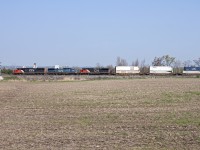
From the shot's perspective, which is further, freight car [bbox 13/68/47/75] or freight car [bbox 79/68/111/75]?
freight car [bbox 13/68/47/75]

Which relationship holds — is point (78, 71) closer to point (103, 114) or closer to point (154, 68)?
point (154, 68)

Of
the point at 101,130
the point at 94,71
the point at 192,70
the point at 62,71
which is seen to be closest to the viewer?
the point at 101,130

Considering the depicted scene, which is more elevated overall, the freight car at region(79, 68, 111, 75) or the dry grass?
the freight car at region(79, 68, 111, 75)

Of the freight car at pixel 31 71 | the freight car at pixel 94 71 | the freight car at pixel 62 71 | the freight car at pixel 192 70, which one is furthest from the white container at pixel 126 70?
the freight car at pixel 31 71

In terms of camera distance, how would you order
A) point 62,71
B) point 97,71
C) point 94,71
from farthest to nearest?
point 62,71 < point 94,71 < point 97,71

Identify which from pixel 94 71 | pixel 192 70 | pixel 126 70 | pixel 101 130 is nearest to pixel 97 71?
pixel 94 71

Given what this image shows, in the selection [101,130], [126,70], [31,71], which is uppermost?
[126,70]

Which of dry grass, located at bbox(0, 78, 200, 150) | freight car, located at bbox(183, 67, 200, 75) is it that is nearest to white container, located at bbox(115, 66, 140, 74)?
freight car, located at bbox(183, 67, 200, 75)

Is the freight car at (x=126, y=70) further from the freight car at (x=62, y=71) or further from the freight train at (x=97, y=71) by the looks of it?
the freight car at (x=62, y=71)

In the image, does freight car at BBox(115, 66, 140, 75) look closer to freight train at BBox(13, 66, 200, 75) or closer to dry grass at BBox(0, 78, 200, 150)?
freight train at BBox(13, 66, 200, 75)

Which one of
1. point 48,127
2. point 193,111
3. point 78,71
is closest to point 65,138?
point 48,127

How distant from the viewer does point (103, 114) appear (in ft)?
59.0

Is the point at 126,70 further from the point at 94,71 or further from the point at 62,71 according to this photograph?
the point at 62,71

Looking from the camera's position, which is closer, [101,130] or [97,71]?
[101,130]
